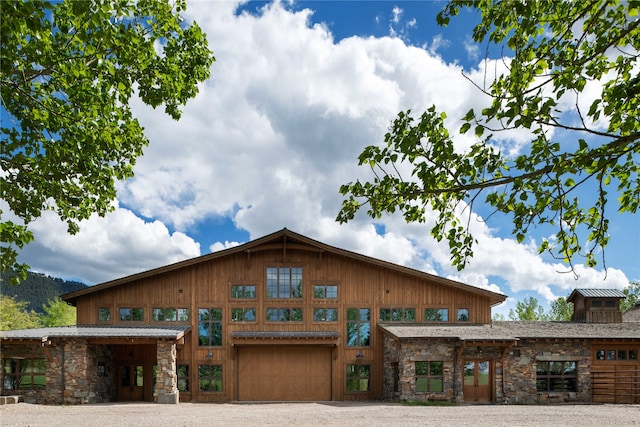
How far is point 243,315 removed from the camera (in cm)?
2308

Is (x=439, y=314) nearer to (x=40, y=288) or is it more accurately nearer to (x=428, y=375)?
(x=428, y=375)

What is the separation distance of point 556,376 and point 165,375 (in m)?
16.6

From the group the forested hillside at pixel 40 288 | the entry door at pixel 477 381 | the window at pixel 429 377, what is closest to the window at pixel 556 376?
the entry door at pixel 477 381

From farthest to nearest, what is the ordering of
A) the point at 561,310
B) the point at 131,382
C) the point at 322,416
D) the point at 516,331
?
the point at 561,310 → the point at 131,382 → the point at 516,331 → the point at 322,416

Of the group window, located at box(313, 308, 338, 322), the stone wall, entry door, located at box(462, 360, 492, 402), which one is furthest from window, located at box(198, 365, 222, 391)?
entry door, located at box(462, 360, 492, 402)

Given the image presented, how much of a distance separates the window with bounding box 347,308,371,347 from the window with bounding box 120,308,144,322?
31.8ft

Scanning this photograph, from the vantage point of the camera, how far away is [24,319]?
44.6 meters

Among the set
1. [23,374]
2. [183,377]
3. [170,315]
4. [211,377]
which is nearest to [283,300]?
[211,377]

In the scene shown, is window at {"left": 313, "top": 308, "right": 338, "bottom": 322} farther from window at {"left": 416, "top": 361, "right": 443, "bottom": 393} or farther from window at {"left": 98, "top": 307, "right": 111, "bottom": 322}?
window at {"left": 98, "top": 307, "right": 111, "bottom": 322}

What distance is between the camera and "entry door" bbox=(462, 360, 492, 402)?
68.3ft

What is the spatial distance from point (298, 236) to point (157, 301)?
725 cm

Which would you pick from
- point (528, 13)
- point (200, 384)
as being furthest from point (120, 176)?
point (200, 384)

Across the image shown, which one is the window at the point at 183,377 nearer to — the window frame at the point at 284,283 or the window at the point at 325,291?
the window frame at the point at 284,283

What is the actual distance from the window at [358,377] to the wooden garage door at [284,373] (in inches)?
38.4
